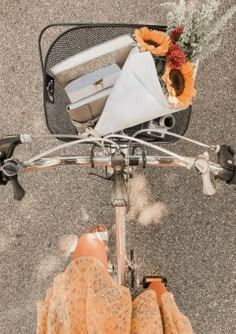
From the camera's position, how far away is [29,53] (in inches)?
85.4

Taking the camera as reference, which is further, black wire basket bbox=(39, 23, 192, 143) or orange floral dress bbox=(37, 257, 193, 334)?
black wire basket bbox=(39, 23, 192, 143)

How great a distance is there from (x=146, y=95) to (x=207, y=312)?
122 centimetres

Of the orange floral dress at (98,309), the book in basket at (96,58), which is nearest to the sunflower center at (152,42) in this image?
the book in basket at (96,58)

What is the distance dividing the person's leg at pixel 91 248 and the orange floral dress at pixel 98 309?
1.17 ft

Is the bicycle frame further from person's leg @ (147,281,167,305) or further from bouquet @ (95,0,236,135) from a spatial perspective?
person's leg @ (147,281,167,305)

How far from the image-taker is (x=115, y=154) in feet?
4.23

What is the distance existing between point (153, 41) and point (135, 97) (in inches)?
6.7

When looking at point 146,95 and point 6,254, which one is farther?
point 6,254

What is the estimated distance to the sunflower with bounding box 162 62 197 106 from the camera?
1309 millimetres

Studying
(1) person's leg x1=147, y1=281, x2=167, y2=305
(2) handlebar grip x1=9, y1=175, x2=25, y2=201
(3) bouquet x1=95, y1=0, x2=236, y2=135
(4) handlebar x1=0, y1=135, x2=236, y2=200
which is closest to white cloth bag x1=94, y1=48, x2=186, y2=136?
(3) bouquet x1=95, y1=0, x2=236, y2=135

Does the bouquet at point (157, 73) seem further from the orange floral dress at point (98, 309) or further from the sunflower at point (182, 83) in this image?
the orange floral dress at point (98, 309)

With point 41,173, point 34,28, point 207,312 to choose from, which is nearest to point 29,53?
point 34,28

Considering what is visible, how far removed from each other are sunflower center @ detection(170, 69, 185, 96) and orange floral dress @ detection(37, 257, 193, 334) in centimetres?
55

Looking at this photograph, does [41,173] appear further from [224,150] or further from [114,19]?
[224,150]
